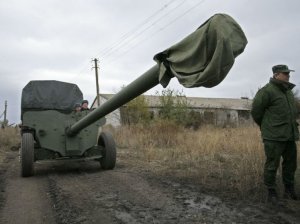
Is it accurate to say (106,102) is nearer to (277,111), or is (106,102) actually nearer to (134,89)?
(134,89)

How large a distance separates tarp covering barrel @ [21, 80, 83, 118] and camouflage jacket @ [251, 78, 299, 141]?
692cm

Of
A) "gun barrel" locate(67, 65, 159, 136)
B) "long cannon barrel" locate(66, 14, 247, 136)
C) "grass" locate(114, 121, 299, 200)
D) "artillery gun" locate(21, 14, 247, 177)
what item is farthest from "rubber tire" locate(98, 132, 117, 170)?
"long cannon barrel" locate(66, 14, 247, 136)

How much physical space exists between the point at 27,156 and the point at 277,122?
5077 mm

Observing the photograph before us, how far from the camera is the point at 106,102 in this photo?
6.71m

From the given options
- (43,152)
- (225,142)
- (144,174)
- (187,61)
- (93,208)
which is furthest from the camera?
(225,142)

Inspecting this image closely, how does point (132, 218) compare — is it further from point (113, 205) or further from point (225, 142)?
point (225, 142)

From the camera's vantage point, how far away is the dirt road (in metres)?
4.87

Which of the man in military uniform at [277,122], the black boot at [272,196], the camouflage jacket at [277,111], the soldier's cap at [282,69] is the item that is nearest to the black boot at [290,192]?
the man in military uniform at [277,122]

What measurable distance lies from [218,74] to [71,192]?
154 inches

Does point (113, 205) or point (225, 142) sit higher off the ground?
point (225, 142)

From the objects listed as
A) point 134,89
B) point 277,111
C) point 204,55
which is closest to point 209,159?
point 277,111

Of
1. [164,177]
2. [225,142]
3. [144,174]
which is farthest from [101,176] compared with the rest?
[225,142]

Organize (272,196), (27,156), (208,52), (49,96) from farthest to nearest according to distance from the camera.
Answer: (49,96)
(27,156)
(272,196)
(208,52)

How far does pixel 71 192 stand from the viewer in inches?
262
